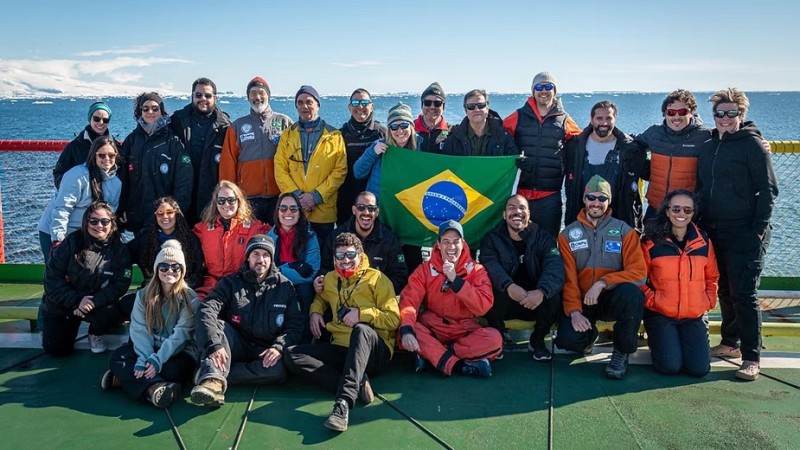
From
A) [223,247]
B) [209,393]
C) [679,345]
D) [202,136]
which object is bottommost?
[209,393]

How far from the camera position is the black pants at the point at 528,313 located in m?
5.55

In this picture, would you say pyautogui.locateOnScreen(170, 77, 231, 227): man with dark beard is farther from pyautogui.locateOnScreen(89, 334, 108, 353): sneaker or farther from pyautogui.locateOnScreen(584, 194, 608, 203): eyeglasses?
pyautogui.locateOnScreen(584, 194, 608, 203): eyeglasses

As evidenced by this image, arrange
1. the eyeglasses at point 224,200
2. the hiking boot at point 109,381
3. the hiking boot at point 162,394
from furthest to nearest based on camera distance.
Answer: the eyeglasses at point 224,200, the hiking boot at point 109,381, the hiking boot at point 162,394

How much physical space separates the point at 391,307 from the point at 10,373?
327 centimetres

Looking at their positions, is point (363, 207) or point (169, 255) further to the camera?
point (363, 207)

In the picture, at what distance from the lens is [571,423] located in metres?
4.50

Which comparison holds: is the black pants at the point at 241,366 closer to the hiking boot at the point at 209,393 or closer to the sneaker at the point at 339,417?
the hiking boot at the point at 209,393

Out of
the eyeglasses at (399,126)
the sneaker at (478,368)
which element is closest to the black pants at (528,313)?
the sneaker at (478,368)

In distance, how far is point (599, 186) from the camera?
551 centimetres

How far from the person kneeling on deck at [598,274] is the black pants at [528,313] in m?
0.10

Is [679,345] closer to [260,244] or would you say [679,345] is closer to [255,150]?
[260,244]

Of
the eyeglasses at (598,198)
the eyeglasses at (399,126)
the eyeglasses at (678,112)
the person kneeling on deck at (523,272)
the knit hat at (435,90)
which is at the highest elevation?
the knit hat at (435,90)

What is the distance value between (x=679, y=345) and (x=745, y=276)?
0.80 m

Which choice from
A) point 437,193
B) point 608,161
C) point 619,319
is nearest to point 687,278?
point 619,319
